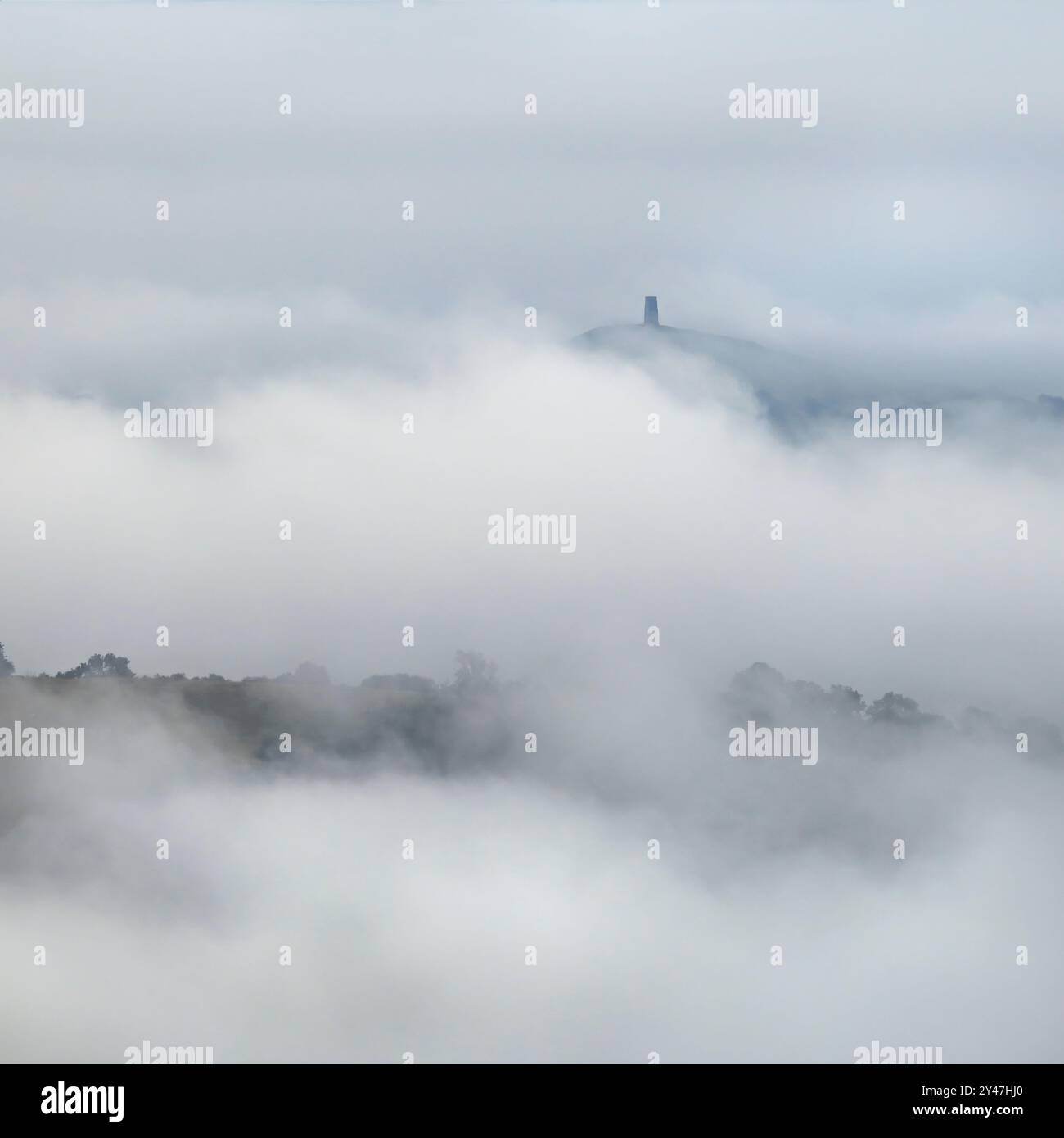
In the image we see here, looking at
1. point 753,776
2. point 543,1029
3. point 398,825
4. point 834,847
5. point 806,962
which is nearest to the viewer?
point 543,1029

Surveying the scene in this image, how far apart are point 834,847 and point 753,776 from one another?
18243 mm

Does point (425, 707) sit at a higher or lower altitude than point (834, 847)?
higher

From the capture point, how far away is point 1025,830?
169250 millimetres

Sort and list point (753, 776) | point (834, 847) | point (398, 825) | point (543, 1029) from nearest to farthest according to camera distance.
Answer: point (543, 1029) < point (398, 825) < point (834, 847) < point (753, 776)

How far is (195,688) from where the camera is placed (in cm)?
14338

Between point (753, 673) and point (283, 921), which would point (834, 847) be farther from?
point (283, 921)

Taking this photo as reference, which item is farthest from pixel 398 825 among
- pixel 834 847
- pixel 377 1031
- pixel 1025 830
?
pixel 1025 830

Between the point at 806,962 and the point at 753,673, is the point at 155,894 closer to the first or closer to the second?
the point at 806,962

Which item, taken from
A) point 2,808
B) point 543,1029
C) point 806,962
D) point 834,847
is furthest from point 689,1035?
point 2,808

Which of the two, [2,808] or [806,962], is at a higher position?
[2,808]

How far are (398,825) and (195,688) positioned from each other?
81.2ft

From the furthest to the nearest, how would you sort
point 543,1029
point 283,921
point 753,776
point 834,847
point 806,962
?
point 753,776 → point 834,847 → point 806,962 → point 283,921 → point 543,1029

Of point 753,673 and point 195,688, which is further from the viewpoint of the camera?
point 753,673

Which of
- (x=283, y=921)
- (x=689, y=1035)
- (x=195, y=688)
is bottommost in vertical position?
(x=689, y=1035)
